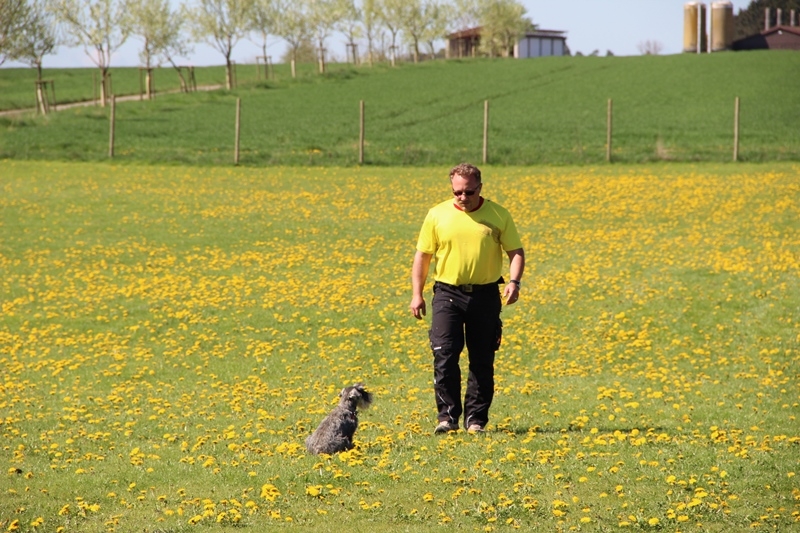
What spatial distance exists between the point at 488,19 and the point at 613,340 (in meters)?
119

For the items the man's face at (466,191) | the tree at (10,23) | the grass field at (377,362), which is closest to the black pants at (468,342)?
the grass field at (377,362)

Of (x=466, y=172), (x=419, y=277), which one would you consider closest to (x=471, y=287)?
(x=419, y=277)

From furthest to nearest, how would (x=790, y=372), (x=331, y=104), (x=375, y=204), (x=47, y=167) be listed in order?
(x=331, y=104), (x=47, y=167), (x=375, y=204), (x=790, y=372)

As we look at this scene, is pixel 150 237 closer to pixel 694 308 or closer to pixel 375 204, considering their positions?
pixel 375 204

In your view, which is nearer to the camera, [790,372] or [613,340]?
[790,372]

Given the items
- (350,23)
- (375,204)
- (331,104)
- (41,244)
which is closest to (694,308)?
(375,204)

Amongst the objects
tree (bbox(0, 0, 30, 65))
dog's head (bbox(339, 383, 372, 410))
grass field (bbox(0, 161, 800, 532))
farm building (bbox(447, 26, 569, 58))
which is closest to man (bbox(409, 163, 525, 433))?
grass field (bbox(0, 161, 800, 532))

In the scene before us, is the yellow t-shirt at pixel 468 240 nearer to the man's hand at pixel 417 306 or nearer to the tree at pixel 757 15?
the man's hand at pixel 417 306

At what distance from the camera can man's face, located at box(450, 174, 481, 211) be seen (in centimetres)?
889

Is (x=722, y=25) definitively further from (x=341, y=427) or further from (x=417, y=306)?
(x=341, y=427)

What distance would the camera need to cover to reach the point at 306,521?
23.2ft

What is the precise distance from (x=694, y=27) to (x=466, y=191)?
4327 inches

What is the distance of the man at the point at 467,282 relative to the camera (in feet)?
30.0

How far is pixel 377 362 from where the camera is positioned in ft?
46.8
